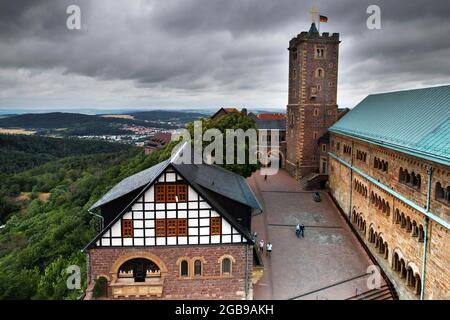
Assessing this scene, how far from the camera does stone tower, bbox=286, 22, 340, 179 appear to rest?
46688mm

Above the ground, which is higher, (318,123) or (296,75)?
(296,75)

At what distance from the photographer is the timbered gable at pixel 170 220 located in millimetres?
18844

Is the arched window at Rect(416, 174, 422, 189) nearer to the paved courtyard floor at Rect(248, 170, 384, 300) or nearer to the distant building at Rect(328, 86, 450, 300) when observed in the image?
the distant building at Rect(328, 86, 450, 300)

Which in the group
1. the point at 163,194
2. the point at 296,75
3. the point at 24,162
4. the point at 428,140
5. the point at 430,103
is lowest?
the point at 24,162

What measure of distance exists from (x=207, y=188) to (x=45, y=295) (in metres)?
17.1

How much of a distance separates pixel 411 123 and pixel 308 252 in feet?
37.4

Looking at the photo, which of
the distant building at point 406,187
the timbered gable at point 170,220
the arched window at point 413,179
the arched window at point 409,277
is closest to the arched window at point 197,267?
the timbered gable at point 170,220

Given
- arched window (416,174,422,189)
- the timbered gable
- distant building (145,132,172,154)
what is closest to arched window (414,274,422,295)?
arched window (416,174,422,189)

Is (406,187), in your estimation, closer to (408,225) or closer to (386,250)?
(408,225)

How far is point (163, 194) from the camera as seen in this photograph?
18922mm

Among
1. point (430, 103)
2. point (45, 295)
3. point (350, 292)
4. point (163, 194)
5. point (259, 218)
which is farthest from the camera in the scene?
point (259, 218)

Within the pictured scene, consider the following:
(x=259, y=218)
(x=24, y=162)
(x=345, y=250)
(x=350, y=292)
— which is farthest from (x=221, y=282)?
(x=24, y=162)

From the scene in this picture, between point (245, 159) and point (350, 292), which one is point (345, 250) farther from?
point (245, 159)

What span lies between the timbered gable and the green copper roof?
1020 cm
